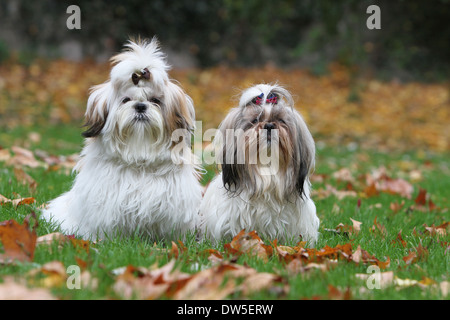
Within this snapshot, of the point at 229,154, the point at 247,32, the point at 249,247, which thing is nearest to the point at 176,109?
the point at 229,154

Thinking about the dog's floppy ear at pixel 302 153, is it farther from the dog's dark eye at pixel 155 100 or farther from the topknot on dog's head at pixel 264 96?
the dog's dark eye at pixel 155 100

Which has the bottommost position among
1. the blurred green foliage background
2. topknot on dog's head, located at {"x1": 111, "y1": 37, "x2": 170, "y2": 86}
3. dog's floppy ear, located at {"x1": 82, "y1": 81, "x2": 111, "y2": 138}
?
dog's floppy ear, located at {"x1": 82, "y1": 81, "x2": 111, "y2": 138}

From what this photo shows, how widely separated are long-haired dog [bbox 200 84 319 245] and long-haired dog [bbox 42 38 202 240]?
27 centimetres

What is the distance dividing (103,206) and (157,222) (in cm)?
40

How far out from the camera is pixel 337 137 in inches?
455

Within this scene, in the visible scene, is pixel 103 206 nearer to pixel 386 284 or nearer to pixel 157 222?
pixel 157 222

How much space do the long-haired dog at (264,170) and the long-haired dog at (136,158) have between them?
0.27 m

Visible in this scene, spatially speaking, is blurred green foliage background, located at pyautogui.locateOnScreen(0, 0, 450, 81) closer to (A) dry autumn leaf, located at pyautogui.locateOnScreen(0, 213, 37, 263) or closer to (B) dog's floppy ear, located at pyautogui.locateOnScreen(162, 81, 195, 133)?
(B) dog's floppy ear, located at pyautogui.locateOnScreen(162, 81, 195, 133)

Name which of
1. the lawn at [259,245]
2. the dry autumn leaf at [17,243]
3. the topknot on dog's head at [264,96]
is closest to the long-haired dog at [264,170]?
the topknot on dog's head at [264,96]

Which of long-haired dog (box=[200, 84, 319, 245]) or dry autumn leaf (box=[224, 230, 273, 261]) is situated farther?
long-haired dog (box=[200, 84, 319, 245])

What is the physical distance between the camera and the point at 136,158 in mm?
3764

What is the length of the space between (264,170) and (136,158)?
0.89 metres

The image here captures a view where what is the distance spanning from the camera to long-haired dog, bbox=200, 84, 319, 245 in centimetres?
373

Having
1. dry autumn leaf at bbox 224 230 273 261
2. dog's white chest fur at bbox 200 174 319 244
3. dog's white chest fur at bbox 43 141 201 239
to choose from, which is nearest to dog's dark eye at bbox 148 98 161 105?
dog's white chest fur at bbox 43 141 201 239
